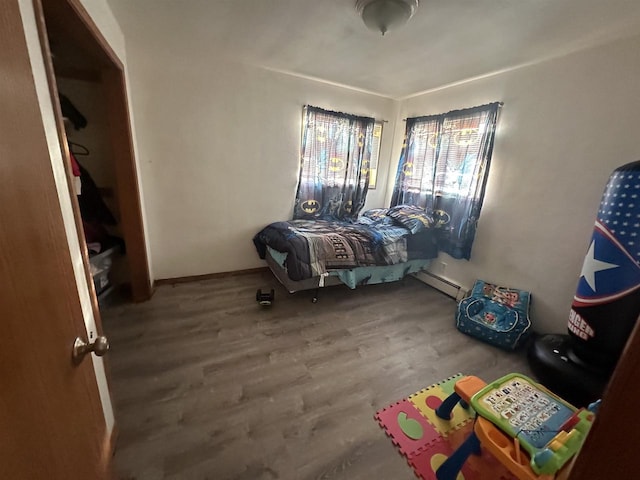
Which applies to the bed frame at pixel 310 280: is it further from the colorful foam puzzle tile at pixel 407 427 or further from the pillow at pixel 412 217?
the colorful foam puzzle tile at pixel 407 427

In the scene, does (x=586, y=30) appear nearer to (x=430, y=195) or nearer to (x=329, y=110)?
(x=430, y=195)

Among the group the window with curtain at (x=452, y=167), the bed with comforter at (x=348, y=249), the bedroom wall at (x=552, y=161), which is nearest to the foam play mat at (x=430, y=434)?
the bed with comforter at (x=348, y=249)

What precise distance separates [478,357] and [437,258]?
4.35ft

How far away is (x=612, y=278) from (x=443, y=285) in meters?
1.60

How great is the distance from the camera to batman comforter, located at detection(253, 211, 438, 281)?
246 cm

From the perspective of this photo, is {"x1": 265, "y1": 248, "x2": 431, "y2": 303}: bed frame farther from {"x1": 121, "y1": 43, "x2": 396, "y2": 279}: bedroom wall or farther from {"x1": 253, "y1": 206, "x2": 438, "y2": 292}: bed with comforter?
{"x1": 121, "y1": 43, "x2": 396, "y2": 279}: bedroom wall

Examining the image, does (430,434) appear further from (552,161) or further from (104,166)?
(104,166)

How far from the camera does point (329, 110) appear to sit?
10.3 feet

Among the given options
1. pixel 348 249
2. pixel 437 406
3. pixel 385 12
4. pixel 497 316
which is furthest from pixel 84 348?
pixel 497 316

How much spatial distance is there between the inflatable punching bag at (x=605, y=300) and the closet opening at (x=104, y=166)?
3187 millimetres

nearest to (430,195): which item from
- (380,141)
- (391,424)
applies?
(380,141)

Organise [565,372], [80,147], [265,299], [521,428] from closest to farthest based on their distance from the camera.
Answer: [521,428]
[565,372]
[80,147]
[265,299]

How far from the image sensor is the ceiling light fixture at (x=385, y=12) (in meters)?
1.49

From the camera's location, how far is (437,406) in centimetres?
160
